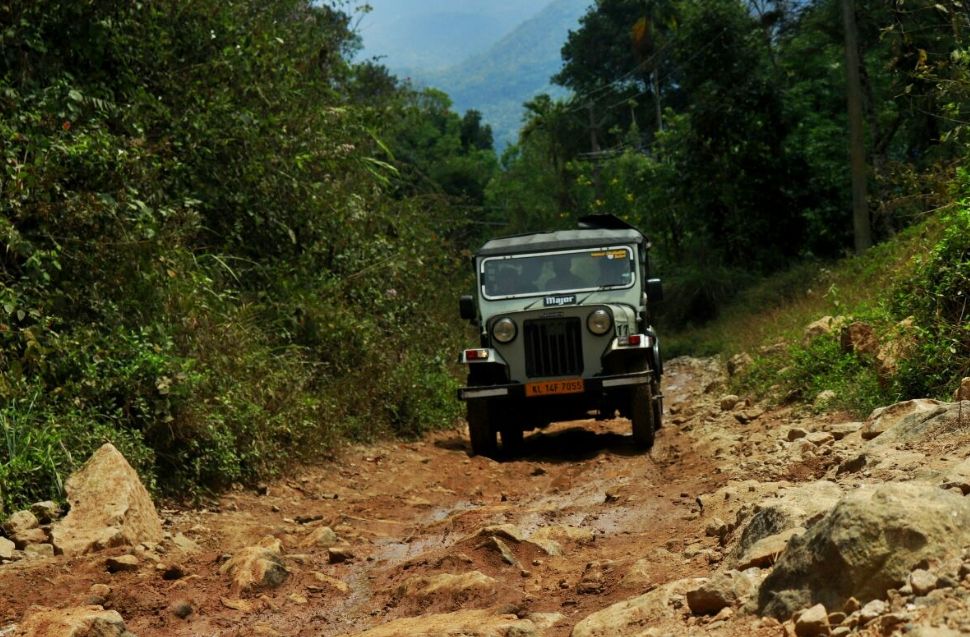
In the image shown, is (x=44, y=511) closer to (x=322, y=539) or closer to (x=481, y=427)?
(x=322, y=539)

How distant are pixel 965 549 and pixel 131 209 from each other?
7.28 metres

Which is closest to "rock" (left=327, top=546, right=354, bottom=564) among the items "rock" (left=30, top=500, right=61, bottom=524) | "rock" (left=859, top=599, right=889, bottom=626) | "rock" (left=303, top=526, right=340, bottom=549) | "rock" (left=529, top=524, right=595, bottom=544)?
"rock" (left=303, top=526, right=340, bottom=549)

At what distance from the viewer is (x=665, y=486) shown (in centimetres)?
830

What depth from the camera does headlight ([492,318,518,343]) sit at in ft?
36.1

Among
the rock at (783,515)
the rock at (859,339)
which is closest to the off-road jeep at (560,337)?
the rock at (859,339)

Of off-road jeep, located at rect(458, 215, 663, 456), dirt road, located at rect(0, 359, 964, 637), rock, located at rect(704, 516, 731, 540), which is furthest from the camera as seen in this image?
off-road jeep, located at rect(458, 215, 663, 456)

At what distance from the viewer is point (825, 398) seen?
9.91m

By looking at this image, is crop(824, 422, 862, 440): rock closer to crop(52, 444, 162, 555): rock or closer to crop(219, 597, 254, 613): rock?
crop(219, 597, 254, 613): rock

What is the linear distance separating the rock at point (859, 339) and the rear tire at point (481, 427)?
12.2 feet

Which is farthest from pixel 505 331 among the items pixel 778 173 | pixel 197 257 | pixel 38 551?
pixel 778 173

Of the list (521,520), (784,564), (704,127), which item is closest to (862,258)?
(704,127)

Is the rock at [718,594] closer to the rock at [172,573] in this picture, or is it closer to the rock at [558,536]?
the rock at [558,536]

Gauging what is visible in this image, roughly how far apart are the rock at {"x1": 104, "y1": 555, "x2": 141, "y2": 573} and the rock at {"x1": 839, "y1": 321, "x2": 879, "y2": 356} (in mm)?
7126

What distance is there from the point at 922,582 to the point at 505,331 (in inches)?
308
